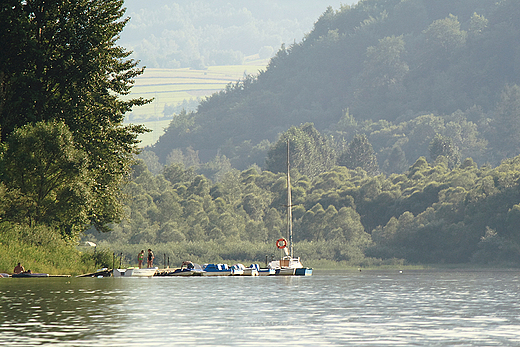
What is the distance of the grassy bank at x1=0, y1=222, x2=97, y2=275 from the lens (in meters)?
63.3

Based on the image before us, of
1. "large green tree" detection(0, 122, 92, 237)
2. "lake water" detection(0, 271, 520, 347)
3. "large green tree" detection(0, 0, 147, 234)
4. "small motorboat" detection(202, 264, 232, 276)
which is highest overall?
"large green tree" detection(0, 0, 147, 234)

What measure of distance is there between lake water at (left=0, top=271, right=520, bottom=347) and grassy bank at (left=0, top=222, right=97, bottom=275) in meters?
4.64

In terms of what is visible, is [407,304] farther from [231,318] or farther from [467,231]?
[467,231]

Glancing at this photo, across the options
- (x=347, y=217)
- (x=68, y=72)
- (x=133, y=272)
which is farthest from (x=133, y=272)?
(x=347, y=217)

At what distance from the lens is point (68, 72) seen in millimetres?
66000

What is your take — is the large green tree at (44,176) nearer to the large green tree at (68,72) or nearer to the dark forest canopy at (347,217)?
the large green tree at (68,72)

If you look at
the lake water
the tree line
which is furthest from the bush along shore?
the tree line

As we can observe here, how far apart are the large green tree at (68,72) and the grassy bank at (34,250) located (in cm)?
457

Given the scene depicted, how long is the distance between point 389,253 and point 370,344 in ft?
399

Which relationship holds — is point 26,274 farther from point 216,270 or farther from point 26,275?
point 216,270

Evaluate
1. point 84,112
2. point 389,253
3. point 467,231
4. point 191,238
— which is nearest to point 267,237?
point 191,238

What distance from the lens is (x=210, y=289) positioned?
2434 inches

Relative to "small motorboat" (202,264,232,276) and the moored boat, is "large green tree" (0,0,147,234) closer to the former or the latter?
the moored boat

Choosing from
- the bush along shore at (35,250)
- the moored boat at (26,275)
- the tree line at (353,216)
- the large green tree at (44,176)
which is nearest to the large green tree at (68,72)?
the large green tree at (44,176)
